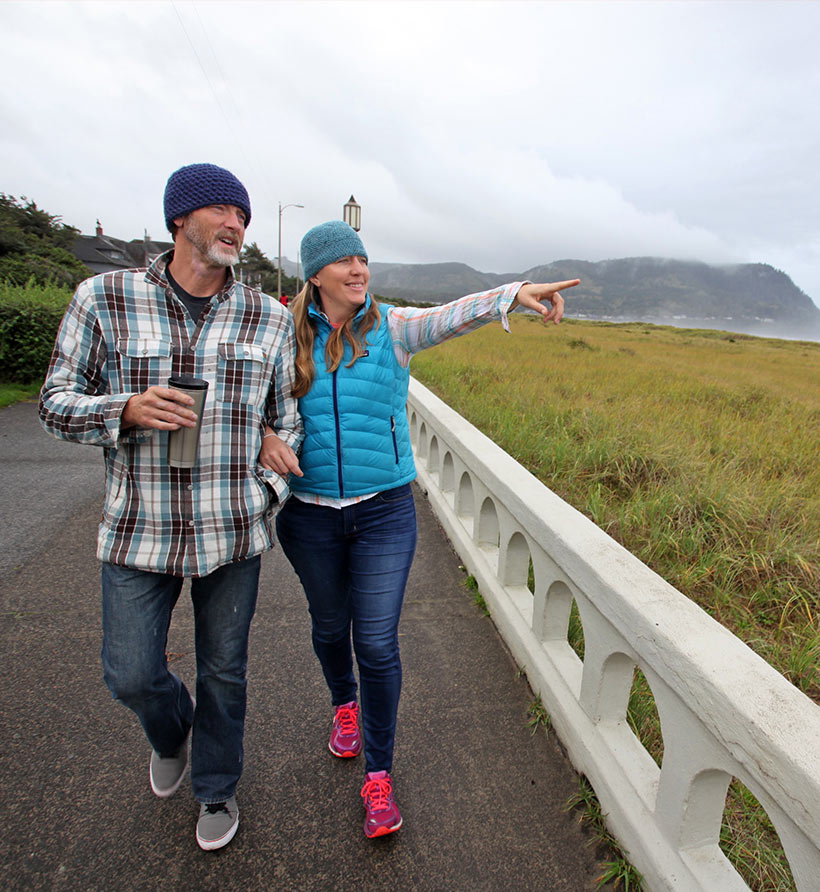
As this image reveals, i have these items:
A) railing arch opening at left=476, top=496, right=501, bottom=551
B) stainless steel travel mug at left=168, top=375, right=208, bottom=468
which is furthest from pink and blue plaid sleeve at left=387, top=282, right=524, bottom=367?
railing arch opening at left=476, top=496, right=501, bottom=551

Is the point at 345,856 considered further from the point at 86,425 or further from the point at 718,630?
the point at 86,425

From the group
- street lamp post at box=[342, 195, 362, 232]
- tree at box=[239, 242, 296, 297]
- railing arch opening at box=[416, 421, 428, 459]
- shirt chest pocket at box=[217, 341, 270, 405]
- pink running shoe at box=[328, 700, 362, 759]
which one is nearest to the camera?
shirt chest pocket at box=[217, 341, 270, 405]

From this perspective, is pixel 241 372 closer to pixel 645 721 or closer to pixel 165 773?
pixel 165 773

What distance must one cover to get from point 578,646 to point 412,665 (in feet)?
2.59

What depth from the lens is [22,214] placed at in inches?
1793

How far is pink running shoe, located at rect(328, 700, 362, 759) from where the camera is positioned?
2.15 meters

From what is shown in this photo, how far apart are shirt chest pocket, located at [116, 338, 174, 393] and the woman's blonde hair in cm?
43

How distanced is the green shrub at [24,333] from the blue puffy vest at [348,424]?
848 cm

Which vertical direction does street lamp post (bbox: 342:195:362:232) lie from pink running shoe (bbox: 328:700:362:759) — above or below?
above

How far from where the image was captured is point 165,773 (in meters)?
1.94

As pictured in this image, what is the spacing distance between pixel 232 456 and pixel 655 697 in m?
1.44

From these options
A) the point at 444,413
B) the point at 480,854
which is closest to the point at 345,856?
the point at 480,854

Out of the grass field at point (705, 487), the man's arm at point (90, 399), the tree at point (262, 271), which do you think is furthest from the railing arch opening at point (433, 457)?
the tree at point (262, 271)

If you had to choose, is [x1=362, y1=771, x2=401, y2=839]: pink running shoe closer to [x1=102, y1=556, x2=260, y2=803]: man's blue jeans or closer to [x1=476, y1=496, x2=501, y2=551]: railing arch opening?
[x1=102, y1=556, x2=260, y2=803]: man's blue jeans
